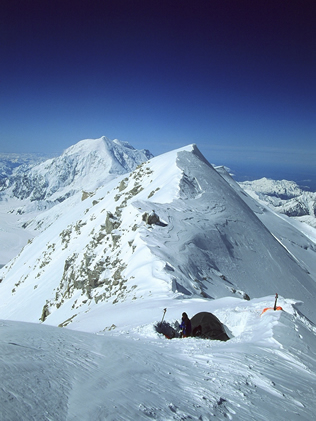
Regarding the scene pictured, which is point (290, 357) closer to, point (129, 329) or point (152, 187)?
point (129, 329)

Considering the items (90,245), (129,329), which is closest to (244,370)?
(129,329)

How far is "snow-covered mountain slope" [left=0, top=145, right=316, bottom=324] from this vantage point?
15.9 metres

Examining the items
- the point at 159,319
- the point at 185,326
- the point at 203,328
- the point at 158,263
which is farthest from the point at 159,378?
the point at 158,263

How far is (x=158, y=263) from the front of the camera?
16219 millimetres

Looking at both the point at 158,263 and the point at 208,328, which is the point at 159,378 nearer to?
the point at 208,328

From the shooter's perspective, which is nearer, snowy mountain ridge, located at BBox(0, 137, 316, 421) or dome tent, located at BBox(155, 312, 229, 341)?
snowy mountain ridge, located at BBox(0, 137, 316, 421)

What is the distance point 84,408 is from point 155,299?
34.8ft

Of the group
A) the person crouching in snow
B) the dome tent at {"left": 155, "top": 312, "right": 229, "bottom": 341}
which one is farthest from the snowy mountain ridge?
the person crouching in snow

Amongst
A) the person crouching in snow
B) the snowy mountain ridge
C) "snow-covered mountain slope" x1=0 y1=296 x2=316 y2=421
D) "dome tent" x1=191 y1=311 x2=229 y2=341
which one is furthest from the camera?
the person crouching in snow

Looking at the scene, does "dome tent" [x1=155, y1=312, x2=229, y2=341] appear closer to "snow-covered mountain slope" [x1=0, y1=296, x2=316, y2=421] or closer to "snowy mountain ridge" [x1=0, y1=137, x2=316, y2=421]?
"snowy mountain ridge" [x1=0, y1=137, x2=316, y2=421]

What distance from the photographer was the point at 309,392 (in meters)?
4.52

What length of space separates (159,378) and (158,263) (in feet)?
39.3

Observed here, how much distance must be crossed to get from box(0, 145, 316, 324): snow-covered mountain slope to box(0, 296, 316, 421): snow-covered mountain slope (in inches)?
242

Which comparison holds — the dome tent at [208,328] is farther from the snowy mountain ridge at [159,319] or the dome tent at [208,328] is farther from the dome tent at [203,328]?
the snowy mountain ridge at [159,319]
